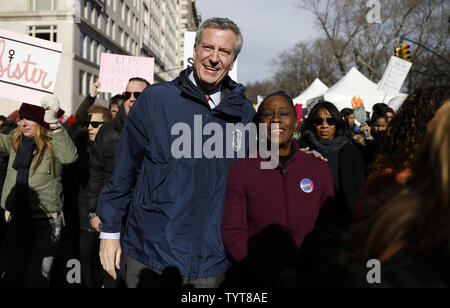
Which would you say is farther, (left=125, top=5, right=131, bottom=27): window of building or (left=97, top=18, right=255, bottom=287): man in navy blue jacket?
(left=125, top=5, right=131, bottom=27): window of building

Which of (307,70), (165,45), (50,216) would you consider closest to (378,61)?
(307,70)

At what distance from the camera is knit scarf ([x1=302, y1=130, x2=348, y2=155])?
12.8 feet

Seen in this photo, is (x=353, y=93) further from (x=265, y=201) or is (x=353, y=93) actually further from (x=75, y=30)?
(x=75, y=30)

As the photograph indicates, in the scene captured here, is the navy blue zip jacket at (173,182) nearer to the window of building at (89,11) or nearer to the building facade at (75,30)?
the building facade at (75,30)

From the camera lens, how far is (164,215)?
213cm

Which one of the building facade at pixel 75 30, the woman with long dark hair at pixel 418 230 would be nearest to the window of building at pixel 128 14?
the building facade at pixel 75 30

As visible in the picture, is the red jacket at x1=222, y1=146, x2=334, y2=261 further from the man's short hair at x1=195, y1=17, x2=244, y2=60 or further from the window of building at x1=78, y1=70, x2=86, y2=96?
the window of building at x1=78, y1=70, x2=86, y2=96

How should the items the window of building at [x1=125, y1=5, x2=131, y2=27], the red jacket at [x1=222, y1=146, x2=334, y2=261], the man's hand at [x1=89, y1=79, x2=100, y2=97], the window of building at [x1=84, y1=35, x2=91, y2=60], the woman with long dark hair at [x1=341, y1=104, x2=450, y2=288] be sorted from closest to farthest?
the woman with long dark hair at [x1=341, y1=104, x2=450, y2=288], the red jacket at [x1=222, y1=146, x2=334, y2=261], the man's hand at [x1=89, y1=79, x2=100, y2=97], the window of building at [x1=84, y1=35, x2=91, y2=60], the window of building at [x1=125, y1=5, x2=131, y2=27]

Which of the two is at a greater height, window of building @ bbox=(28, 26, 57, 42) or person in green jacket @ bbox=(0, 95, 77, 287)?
window of building @ bbox=(28, 26, 57, 42)

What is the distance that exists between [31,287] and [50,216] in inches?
25.1

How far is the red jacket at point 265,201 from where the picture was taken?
7.18ft

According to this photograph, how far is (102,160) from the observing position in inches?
152

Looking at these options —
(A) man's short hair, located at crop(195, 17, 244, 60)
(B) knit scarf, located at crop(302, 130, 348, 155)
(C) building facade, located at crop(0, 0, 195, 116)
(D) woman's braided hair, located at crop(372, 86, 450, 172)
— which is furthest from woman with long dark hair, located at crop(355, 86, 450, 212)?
(C) building facade, located at crop(0, 0, 195, 116)
